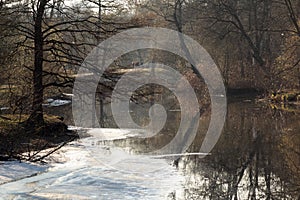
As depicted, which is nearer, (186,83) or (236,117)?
(236,117)

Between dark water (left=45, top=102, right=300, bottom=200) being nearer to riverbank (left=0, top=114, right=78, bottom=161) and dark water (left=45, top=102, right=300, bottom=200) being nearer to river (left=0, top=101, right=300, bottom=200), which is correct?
river (left=0, top=101, right=300, bottom=200)

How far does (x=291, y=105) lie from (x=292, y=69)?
6.26ft

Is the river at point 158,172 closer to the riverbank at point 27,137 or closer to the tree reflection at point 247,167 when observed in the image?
the tree reflection at point 247,167

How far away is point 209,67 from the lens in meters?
34.8

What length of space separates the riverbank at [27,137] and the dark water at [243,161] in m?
1.84

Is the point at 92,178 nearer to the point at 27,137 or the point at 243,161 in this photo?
the point at 243,161

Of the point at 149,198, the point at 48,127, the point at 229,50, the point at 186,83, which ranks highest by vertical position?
the point at 229,50

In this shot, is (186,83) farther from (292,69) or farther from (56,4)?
(56,4)

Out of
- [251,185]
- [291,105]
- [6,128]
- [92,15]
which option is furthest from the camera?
[291,105]

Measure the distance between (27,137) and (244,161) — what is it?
584 centimetres

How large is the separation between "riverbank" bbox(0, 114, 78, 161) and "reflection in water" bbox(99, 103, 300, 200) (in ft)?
5.87

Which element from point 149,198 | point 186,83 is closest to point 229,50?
point 186,83

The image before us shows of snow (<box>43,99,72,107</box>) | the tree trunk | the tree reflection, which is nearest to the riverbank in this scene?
the tree trunk

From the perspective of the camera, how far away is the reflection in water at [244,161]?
889 cm
